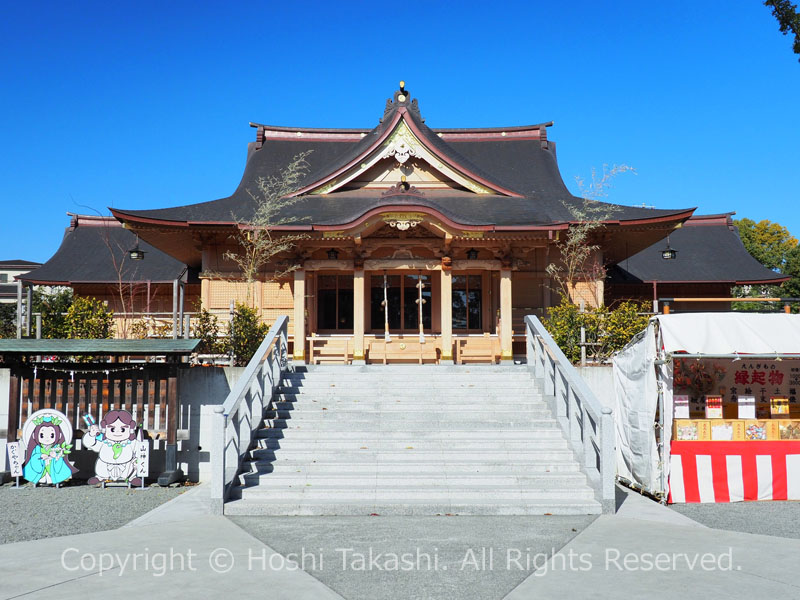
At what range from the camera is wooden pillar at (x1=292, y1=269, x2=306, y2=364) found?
14.6 meters

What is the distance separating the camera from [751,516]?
8.48 meters

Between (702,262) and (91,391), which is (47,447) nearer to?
(91,391)

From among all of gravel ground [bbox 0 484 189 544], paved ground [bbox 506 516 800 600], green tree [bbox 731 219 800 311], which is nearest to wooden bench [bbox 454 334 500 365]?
gravel ground [bbox 0 484 189 544]

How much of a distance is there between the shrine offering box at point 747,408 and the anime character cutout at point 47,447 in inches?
392

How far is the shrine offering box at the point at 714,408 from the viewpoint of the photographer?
399 inches

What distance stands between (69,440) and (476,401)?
6280mm

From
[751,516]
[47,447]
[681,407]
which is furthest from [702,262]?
[47,447]

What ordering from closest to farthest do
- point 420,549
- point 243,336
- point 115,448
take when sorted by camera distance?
point 420,549 < point 115,448 < point 243,336

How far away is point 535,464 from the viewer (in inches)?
365

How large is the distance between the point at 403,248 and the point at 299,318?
274cm

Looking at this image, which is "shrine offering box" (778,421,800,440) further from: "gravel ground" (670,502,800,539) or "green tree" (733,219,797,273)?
"green tree" (733,219,797,273)

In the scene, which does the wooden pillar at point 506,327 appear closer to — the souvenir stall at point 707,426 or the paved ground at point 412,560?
the souvenir stall at point 707,426

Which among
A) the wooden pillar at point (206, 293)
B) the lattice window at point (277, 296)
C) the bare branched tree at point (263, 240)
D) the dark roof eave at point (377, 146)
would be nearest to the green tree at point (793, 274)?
the dark roof eave at point (377, 146)

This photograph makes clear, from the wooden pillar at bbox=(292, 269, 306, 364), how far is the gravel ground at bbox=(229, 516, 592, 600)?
6.70 meters
